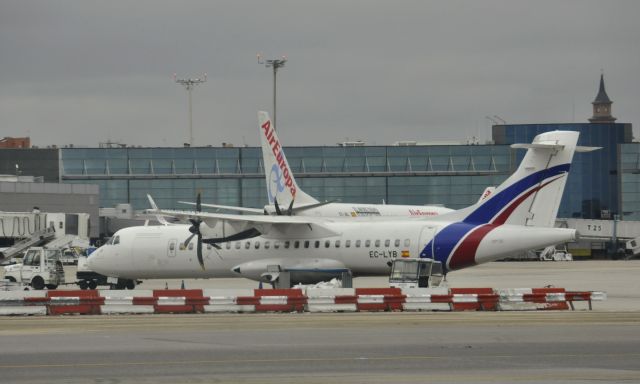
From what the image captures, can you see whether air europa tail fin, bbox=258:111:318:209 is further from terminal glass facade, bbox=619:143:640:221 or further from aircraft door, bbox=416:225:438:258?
terminal glass facade, bbox=619:143:640:221

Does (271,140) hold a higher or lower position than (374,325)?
higher

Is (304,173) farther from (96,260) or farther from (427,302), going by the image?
(427,302)

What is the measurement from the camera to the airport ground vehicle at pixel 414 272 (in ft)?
Result: 146

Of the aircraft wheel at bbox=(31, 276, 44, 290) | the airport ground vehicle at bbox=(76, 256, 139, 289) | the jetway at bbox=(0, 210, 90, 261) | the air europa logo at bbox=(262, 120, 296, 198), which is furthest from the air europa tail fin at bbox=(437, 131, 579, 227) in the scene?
the jetway at bbox=(0, 210, 90, 261)

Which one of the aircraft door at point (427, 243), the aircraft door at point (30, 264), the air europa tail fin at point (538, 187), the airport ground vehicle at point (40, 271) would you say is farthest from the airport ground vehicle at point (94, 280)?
the air europa tail fin at point (538, 187)

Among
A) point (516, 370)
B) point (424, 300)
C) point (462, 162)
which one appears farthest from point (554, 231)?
point (462, 162)

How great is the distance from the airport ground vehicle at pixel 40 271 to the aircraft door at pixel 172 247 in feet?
32.9

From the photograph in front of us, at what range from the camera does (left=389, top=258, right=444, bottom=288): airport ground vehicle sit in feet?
146

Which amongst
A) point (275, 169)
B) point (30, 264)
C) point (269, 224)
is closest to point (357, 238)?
point (269, 224)

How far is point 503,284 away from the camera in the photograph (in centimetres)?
5481

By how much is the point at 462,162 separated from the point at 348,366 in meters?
97.0

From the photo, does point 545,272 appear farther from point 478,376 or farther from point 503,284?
point 478,376

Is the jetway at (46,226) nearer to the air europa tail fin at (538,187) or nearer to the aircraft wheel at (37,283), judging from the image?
the aircraft wheel at (37,283)

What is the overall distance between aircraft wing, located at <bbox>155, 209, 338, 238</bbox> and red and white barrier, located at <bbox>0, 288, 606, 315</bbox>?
915cm
